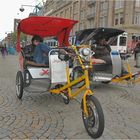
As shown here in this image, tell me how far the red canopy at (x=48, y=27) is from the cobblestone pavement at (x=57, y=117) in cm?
176

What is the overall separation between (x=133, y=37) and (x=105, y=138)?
43847 millimetres

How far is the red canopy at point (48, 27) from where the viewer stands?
7934 millimetres

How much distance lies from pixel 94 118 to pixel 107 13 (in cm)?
5103

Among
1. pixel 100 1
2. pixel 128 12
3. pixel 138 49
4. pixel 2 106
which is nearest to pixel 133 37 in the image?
pixel 128 12

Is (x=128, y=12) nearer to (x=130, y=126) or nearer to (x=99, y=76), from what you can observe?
(x=99, y=76)

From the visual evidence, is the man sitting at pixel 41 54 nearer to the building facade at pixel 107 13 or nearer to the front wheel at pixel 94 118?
the front wheel at pixel 94 118

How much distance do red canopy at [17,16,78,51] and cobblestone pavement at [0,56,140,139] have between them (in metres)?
1.76

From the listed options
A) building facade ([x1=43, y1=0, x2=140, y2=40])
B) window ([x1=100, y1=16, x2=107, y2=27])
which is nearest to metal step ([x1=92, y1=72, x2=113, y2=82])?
building facade ([x1=43, y1=0, x2=140, y2=40])

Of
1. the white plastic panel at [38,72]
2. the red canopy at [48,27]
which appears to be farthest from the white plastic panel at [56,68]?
the red canopy at [48,27]

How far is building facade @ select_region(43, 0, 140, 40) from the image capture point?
47.1 m

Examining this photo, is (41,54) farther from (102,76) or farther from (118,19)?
(118,19)

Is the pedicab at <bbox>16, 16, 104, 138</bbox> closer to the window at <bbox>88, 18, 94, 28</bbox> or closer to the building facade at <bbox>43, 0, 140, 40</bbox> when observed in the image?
the building facade at <bbox>43, 0, 140, 40</bbox>

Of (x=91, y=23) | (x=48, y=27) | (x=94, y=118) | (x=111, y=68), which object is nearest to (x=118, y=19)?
(x=91, y=23)

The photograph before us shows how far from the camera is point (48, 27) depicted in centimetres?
886
